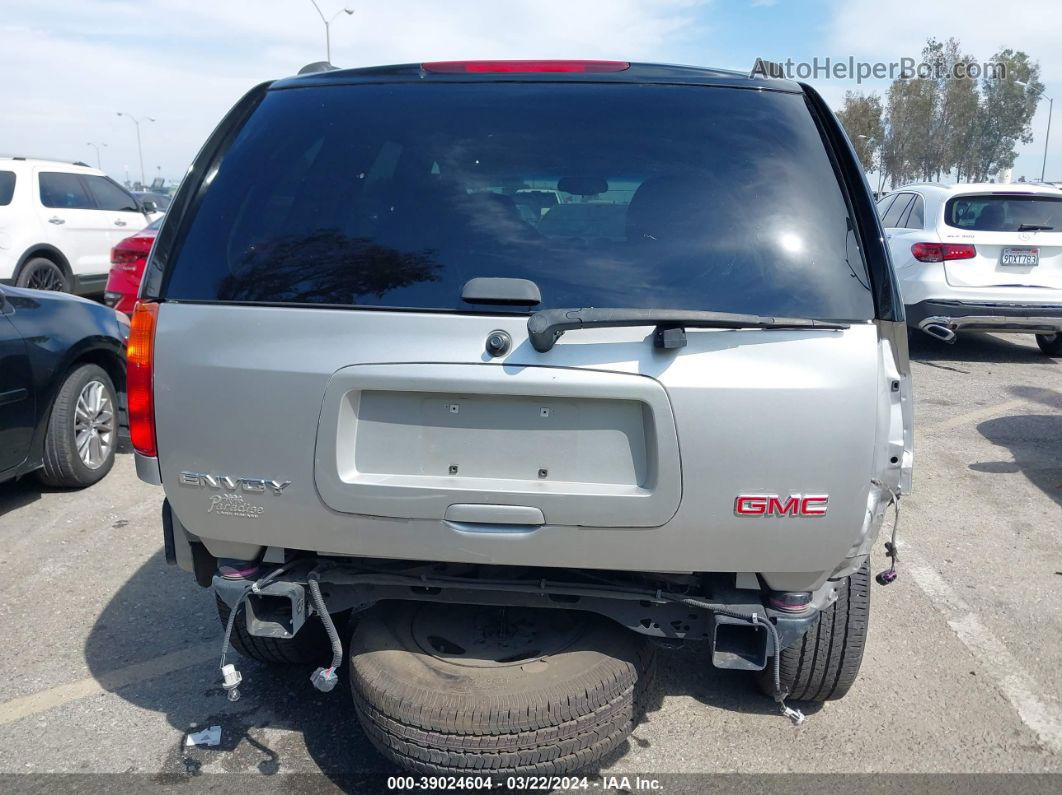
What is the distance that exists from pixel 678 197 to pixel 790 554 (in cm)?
96

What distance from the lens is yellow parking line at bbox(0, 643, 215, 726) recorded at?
3.01 metres

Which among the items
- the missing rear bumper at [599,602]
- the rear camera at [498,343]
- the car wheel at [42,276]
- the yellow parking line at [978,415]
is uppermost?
the rear camera at [498,343]

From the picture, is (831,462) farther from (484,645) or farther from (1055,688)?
(1055,688)

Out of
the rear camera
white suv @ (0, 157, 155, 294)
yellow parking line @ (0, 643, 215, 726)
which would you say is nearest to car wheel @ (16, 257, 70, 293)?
white suv @ (0, 157, 155, 294)

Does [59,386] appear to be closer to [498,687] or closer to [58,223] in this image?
[498,687]

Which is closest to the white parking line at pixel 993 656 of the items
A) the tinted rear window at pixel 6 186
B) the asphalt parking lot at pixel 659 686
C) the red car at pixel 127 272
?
the asphalt parking lot at pixel 659 686

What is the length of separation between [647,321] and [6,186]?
429 inches

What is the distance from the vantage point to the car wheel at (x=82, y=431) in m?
4.95

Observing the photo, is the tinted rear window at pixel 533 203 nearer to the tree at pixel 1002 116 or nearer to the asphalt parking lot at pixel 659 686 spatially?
the asphalt parking lot at pixel 659 686

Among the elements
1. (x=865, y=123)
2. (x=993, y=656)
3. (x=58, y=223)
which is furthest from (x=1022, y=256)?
(x=865, y=123)

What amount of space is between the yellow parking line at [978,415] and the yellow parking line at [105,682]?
213 inches

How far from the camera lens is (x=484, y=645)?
254cm

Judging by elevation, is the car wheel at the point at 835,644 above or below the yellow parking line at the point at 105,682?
above

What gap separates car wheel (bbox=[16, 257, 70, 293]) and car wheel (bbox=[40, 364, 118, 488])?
590cm
